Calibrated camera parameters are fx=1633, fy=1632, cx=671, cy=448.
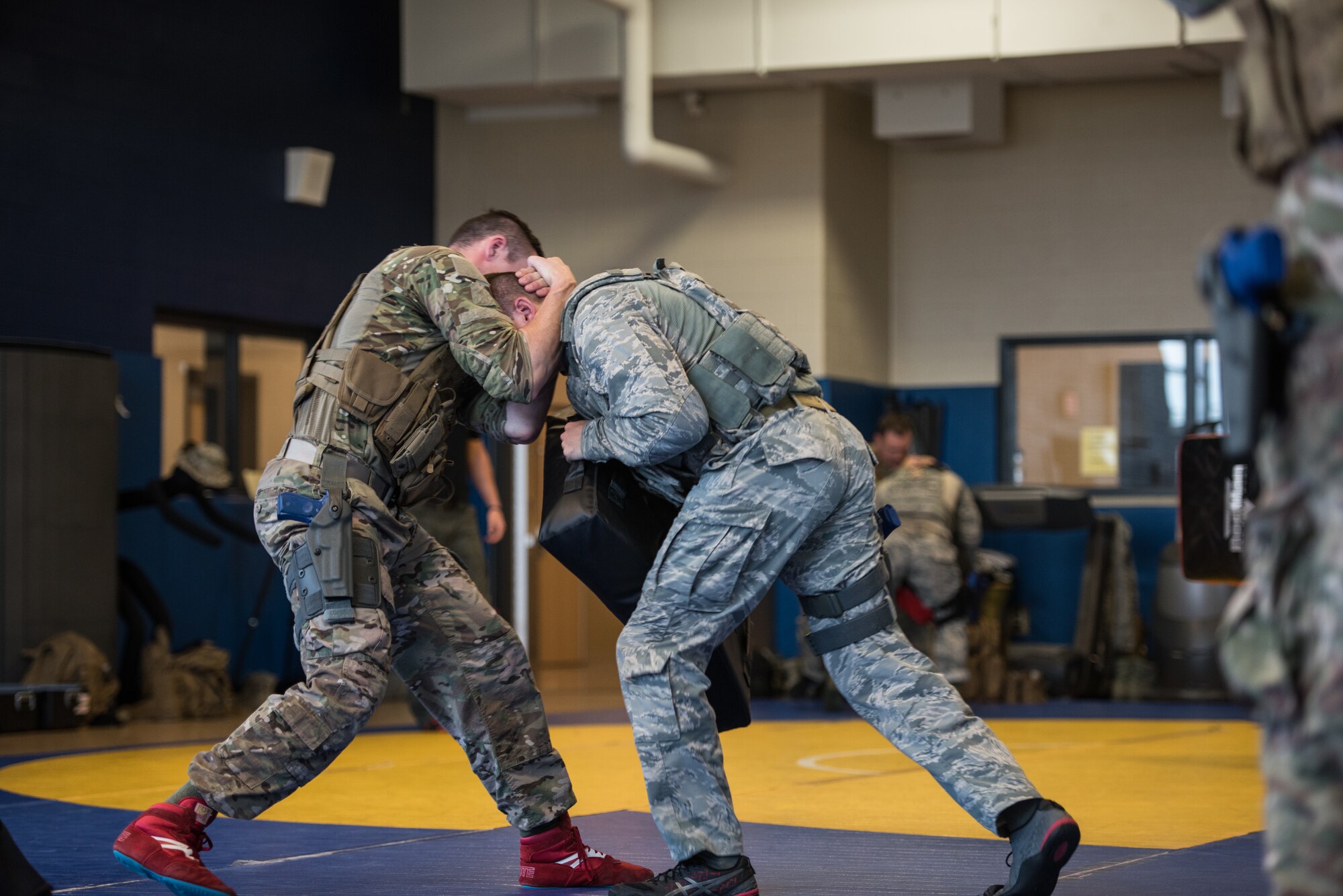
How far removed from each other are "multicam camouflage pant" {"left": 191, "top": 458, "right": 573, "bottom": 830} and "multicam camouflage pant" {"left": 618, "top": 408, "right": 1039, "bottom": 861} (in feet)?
1.93

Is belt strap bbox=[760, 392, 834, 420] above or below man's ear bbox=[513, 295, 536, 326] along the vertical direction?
below

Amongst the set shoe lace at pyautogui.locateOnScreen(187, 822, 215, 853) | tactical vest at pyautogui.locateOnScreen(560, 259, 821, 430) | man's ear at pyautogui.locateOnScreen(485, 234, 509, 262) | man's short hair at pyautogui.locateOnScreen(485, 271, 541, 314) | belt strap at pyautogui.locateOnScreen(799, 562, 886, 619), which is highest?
man's ear at pyautogui.locateOnScreen(485, 234, 509, 262)

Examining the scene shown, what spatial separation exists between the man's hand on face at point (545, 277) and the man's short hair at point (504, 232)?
4cm

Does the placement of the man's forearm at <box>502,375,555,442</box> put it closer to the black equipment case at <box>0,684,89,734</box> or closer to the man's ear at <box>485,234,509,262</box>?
the man's ear at <box>485,234,509,262</box>

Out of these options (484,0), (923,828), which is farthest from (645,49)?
(923,828)

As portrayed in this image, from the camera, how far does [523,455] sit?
39.5ft

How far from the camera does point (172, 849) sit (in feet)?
10.8

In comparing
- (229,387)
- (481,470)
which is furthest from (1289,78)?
(229,387)

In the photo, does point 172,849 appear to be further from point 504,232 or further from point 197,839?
point 504,232

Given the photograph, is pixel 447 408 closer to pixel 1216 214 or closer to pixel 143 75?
pixel 143 75

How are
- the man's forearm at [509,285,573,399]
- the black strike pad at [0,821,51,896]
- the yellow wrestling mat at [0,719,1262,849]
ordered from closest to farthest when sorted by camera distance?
the black strike pad at [0,821,51,896] < the man's forearm at [509,285,573,399] < the yellow wrestling mat at [0,719,1262,849]

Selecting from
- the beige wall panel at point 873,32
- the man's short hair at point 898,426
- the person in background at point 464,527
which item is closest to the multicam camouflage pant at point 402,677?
the person in background at point 464,527

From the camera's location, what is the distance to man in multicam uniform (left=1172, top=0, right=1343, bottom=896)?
1.84 meters

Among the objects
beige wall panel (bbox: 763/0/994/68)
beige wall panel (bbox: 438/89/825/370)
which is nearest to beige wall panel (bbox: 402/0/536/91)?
beige wall panel (bbox: 438/89/825/370)
